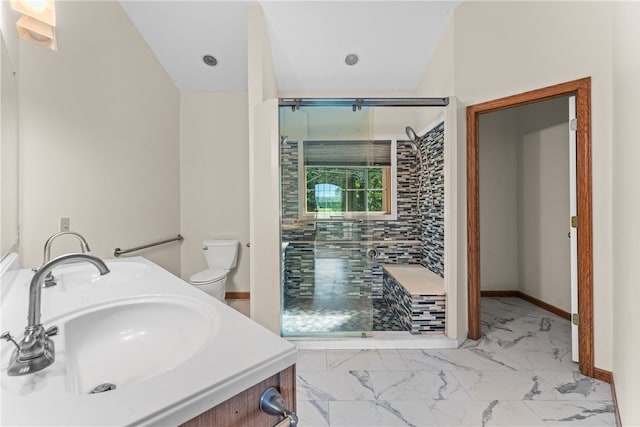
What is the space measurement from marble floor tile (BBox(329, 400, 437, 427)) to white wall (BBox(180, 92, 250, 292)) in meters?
2.09

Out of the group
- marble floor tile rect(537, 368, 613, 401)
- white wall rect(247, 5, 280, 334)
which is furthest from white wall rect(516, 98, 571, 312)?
white wall rect(247, 5, 280, 334)

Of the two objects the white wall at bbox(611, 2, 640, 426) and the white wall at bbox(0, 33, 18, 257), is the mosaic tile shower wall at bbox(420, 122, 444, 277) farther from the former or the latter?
the white wall at bbox(0, 33, 18, 257)

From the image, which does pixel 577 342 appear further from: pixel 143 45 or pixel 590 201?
pixel 143 45

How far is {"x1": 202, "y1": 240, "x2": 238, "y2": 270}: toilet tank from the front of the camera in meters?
3.20

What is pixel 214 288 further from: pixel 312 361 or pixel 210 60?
pixel 210 60

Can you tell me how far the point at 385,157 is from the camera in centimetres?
353

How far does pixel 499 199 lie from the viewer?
328 cm

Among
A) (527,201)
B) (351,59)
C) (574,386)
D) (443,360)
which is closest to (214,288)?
(443,360)

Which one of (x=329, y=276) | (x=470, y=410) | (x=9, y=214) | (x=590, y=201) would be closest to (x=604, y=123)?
(x=590, y=201)

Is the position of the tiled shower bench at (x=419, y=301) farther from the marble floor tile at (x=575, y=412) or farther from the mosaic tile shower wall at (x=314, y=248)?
the marble floor tile at (x=575, y=412)

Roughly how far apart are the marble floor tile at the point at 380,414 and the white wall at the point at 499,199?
7.56 ft

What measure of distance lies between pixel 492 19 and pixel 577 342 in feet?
7.81

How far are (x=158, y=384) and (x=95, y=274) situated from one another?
4.07 feet

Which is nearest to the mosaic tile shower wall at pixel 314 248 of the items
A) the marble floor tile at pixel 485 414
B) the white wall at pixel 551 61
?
the white wall at pixel 551 61
